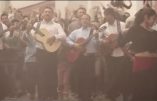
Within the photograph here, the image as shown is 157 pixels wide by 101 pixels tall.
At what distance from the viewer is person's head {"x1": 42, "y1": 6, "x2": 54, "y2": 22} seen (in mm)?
4164

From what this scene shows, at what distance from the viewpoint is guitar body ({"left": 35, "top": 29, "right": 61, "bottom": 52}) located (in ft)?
13.8

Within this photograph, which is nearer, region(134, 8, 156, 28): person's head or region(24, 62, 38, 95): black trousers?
region(134, 8, 156, 28): person's head

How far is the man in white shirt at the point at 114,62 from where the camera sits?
13.7 feet

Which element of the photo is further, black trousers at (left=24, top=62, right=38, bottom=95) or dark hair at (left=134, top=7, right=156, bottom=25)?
black trousers at (left=24, top=62, right=38, bottom=95)

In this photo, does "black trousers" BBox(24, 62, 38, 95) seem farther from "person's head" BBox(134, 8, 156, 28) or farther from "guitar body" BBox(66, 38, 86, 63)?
"person's head" BBox(134, 8, 156, 28)

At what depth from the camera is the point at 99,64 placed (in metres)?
4.21

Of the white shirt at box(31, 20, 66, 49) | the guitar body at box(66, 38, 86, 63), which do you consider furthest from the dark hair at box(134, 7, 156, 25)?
the white shirt at box(31, 20, 66, 49)

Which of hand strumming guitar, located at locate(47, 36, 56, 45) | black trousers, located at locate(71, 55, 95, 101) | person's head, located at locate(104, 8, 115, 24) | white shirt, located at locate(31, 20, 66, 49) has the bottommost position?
black trousers, located at locate(71, 55, 95, 101)

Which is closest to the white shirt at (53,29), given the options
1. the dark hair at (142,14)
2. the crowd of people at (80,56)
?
the crowd of people at (80,56)

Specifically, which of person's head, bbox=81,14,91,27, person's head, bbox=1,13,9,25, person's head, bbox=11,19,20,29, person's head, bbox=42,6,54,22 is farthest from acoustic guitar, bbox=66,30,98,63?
person's head, bbox=1,13,9,25

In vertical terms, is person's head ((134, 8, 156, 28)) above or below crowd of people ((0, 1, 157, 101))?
above

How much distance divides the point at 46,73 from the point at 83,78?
435 mm

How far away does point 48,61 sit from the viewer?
423 cm

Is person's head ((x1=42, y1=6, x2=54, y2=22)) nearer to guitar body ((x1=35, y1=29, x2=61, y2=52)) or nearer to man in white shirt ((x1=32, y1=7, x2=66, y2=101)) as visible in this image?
man in white shirt ((x1=32, y1=7, x2=66, y2=101))
